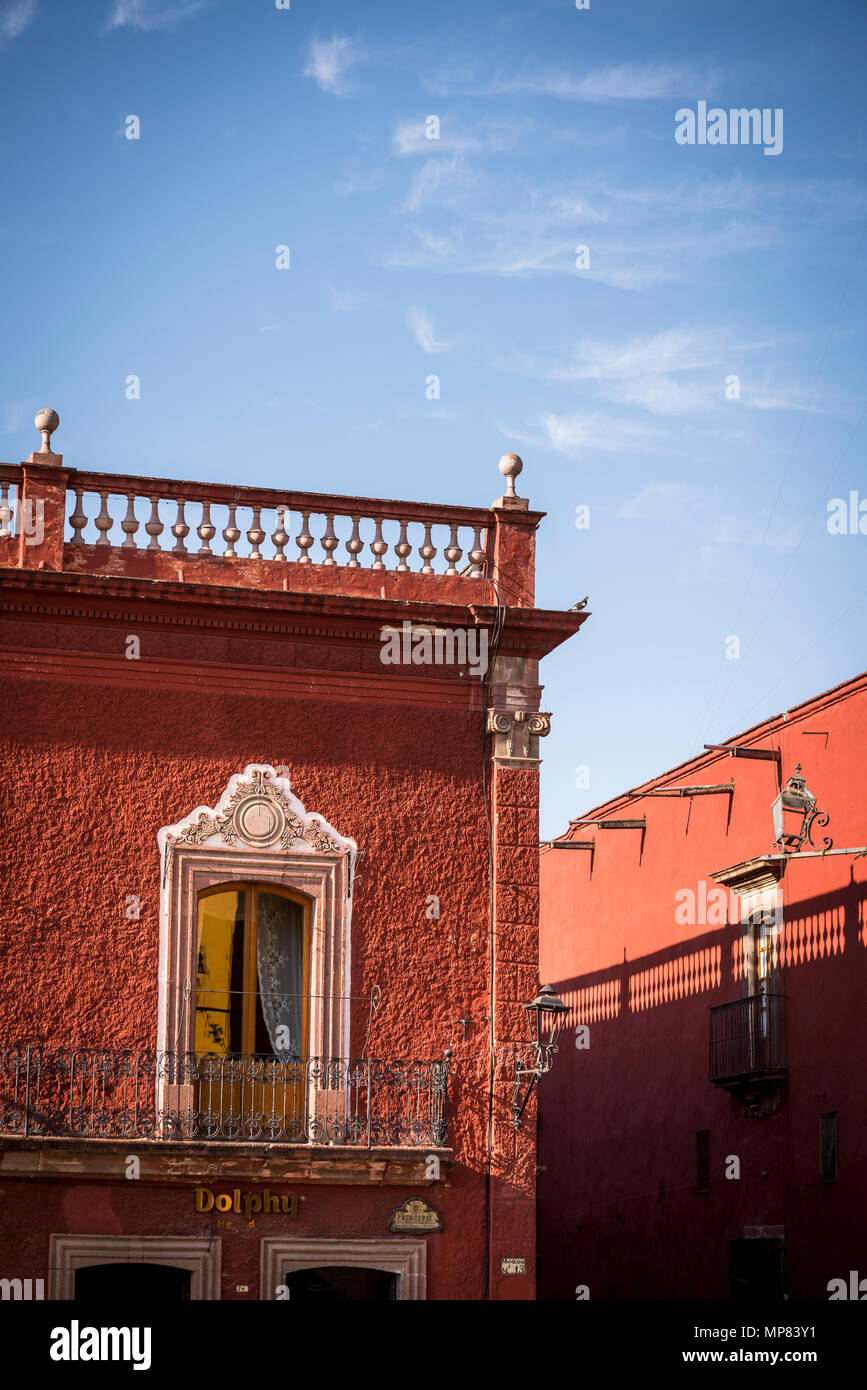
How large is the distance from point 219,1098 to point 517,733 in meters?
3.87

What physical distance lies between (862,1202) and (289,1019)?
228 inches

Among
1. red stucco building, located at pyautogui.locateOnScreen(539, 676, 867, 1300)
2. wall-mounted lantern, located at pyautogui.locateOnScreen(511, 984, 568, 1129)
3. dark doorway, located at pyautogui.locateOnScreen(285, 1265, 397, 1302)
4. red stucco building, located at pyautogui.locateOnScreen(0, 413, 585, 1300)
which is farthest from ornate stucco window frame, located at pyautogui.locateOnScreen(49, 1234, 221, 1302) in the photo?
red stucco building, located at pyautogui.locateOnScreen(539, 676, 867, 1300)

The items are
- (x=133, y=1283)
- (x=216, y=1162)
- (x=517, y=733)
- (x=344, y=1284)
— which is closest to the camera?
(x=216, y=1162)

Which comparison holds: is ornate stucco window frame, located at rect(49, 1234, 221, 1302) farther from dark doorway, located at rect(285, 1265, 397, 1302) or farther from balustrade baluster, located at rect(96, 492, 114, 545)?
balustrade baluster, located at rect(96, 492, 114, 545)

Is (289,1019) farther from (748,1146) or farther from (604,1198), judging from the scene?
(604,1198)

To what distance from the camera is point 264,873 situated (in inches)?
609

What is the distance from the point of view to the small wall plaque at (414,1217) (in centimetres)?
1491

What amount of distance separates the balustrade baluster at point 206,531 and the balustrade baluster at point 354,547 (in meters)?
1.16

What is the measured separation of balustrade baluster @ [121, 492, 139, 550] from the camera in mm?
15820

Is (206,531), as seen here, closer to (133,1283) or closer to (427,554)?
(427,554)

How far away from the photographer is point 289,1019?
15.3m

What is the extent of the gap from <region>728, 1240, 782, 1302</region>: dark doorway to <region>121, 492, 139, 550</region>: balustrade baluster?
30.6 feet

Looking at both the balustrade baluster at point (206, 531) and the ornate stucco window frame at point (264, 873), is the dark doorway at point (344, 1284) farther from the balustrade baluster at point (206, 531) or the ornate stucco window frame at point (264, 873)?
the balustrade baluster at point (206, 531)

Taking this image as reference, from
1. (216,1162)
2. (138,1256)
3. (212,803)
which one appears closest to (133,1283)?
(138,1256)
